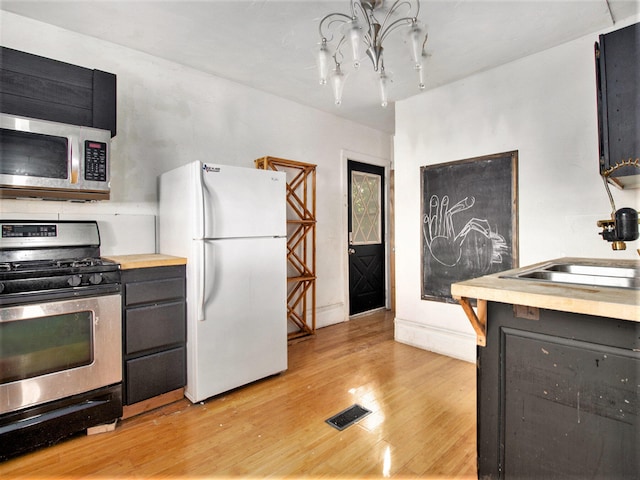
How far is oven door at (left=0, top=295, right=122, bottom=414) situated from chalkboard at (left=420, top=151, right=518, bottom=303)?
2.60 meters

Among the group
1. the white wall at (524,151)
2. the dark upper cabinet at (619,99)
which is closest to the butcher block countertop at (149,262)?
the white wall at (524,151)

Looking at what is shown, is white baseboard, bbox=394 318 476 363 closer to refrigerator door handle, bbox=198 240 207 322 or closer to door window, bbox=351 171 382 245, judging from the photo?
door window, bbox=351 171 382 245

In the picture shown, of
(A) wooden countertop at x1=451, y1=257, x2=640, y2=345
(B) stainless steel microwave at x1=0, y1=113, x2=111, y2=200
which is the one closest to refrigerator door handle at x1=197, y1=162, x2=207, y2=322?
(B) stainless steel microwave at x1=0, y1=113, x2=111, y2=200

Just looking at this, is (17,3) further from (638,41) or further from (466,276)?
(466,276)

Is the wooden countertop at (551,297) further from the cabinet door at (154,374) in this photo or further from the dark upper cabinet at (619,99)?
the cabinet door at (154,374)

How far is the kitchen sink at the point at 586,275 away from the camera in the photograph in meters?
1.45

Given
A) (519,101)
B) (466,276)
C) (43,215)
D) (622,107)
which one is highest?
(519,101)

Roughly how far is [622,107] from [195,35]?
2.55 meters

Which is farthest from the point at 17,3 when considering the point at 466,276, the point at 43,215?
the point at 466,276

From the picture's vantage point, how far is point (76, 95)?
204 centimetres

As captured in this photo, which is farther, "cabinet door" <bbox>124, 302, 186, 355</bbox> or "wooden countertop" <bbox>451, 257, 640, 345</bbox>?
"cabinet door" <bbox>124, 302, 186, 355</bbox>

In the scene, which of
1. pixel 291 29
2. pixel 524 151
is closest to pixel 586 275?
pixel 524 151

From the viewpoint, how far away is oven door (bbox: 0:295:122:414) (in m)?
1.68

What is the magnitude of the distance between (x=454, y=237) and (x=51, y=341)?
9.83 feet
